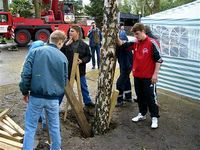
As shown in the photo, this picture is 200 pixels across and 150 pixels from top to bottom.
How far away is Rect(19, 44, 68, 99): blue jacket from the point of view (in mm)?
4320

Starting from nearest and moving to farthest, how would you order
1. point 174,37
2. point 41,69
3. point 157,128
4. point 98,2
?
point 41,69
point 157,128
point 174,37
point 98,2

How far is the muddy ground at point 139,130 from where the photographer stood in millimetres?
5333

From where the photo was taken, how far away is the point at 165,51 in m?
9.05

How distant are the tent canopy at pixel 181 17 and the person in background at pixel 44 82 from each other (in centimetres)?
→ 422

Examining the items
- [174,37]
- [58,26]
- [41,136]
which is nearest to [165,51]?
[174,37]

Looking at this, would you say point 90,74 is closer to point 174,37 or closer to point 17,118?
point 174,37

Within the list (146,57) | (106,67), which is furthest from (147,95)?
(106,67)

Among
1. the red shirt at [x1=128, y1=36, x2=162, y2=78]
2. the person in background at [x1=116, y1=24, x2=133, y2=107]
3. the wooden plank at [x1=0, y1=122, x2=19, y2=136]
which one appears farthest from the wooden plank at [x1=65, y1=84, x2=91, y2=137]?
the person in background at [x1=116, y1=24, x2=133, y2=107]

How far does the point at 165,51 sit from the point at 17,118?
4327 mm

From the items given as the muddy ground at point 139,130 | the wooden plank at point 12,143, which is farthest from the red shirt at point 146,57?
the wooden plank at point 12,143

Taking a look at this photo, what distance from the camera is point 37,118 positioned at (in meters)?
4.54

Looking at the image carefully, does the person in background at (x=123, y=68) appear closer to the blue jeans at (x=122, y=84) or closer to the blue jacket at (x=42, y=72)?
the blue jeans at (x=122, y=84)

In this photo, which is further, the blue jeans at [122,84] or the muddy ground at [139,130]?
the blue jeans at [122,84]

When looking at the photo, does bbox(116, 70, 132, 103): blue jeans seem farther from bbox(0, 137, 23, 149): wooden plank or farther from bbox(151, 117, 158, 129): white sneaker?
bbox(0, 137, 23, 149): wooden plank
